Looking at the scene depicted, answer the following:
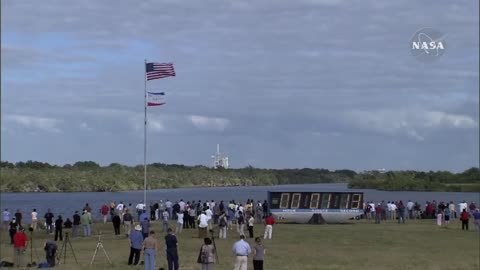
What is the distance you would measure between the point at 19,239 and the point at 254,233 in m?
15.9

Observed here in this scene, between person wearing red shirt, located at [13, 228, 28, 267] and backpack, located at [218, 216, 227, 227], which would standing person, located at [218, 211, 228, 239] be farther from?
person wearing red shirt, located at [13, 228, 28, 267]

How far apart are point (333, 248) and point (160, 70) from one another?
14.7 m

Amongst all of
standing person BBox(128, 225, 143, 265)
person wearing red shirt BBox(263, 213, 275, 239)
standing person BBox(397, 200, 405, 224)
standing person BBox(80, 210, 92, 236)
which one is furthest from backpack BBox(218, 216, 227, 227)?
standing person BBox(397, 200, 405, 224)

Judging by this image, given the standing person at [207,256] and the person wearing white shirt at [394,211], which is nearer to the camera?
the standing person at [207,256]

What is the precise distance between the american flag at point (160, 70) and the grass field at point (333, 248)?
808 cm

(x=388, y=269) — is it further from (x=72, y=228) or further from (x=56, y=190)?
(x=56, y=190)

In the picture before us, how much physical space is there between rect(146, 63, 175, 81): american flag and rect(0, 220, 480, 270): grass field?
26.5 feet

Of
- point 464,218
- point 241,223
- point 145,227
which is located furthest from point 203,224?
point 464,218

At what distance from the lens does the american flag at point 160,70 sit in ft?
144

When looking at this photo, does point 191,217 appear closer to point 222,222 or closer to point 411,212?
point 222,222

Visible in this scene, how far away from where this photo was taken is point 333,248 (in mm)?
34781

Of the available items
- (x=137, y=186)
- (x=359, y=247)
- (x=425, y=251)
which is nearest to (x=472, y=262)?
(x=425, y=251)

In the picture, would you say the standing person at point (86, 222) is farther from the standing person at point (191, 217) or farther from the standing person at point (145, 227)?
the standing person at point (145, 227)

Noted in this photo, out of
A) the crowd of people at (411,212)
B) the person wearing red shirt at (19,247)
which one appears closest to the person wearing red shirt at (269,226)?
the person wearing red shirt at (19,247)
